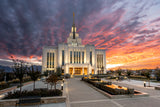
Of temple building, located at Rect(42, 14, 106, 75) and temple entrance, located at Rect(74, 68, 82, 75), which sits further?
temple building, located at Rect(42, 14, 106, 75)

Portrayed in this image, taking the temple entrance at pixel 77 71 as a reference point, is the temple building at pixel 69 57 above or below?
above

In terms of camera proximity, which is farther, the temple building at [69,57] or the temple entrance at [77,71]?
the temple building at [69,57]

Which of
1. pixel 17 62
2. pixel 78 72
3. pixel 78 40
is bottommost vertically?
pixel 78 72

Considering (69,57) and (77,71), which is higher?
(69,57)

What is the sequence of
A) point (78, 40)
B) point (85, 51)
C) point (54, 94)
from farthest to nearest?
point (78, 40) → point (85, 51) → point (54, 94)

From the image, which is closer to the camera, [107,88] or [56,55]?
[107,88]

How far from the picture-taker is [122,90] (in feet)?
35.8

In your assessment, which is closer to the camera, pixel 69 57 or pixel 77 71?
pixel 77 71

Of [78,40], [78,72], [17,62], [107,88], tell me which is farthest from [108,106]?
[78,40]

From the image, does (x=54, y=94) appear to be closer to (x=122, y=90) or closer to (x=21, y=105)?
(x=21, y=105)

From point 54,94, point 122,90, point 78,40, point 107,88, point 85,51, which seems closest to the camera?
point 54,94

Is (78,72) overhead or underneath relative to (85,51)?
underneath

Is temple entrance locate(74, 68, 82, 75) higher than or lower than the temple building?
lower

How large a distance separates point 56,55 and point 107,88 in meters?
64.0
